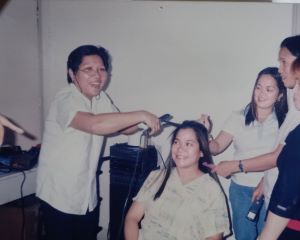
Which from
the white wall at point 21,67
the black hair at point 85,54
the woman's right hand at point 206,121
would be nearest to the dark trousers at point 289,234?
the woman's right hand at point 206,121

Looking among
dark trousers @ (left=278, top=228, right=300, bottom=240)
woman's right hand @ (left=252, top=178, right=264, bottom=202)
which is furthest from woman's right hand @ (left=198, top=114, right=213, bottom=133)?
dark trousers @ (left=278, top=228, right=300, bottom=240)

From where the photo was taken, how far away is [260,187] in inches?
42.8

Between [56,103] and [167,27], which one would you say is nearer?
[167,27]

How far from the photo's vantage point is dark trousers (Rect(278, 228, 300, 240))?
3.18 ft

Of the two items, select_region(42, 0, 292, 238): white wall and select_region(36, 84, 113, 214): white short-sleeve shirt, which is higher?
select_region(42, 0, 292, 238): white wall

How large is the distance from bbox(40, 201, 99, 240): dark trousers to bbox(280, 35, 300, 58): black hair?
0.89 meters

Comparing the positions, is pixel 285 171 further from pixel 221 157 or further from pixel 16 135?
pixel 16 135

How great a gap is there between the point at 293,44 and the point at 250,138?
32 centimetres

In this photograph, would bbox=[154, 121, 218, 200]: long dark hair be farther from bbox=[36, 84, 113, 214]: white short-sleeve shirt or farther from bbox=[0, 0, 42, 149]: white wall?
bbox=[0, 0, 42, 149]: white wall

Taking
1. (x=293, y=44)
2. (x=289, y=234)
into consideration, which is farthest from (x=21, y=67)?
(x=289, y=234)

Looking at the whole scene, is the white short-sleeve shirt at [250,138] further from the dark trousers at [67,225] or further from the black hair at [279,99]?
the dark trousers at [67,225]

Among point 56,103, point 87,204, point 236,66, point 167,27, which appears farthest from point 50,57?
point 236,66

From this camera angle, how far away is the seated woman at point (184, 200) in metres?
1.10

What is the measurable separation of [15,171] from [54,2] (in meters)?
0.72
